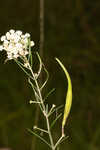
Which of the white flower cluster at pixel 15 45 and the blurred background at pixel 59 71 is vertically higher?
the blurred background at pixel 59 71

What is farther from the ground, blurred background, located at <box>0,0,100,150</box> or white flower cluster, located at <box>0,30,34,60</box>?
blurred background, located at <box>0,0,100,150</box>

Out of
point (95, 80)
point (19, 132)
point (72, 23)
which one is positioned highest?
point (72, 23)

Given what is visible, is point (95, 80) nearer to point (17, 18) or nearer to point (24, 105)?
point (24, 105)

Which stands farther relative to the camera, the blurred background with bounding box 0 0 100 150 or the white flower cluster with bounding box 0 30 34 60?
the blurred background with bounding box 0 0 100 150

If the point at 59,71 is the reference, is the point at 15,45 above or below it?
below

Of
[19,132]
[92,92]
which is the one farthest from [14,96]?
[92,92]

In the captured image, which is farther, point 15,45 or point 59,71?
point 59,71

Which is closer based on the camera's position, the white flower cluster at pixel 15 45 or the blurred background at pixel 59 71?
the white flower cluster at pixel 15 45

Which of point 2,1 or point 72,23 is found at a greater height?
point 2,1
